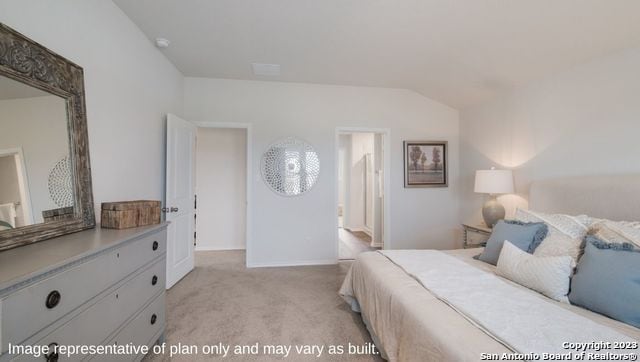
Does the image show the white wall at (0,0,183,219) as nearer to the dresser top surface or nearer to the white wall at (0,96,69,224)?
the white wall at (0,96,69,224)

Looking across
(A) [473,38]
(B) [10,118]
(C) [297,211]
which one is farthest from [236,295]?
(A) [473,38]

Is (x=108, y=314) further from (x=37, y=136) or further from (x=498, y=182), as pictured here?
(x=498, y=182)

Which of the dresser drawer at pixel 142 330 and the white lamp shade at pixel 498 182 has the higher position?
the white lamp shade at pixel 498 182

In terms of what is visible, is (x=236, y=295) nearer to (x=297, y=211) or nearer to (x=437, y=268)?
(x=297, y=211)

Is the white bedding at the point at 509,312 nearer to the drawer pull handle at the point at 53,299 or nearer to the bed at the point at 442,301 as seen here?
the bed at the point at 442,301

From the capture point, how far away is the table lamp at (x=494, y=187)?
2.85 meters

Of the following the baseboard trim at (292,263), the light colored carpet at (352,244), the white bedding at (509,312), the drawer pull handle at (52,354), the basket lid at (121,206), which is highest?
the basket lid at (121,206)

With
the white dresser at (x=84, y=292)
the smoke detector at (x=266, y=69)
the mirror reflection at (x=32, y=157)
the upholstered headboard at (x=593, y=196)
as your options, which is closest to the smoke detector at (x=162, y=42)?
the smoke detector at (x=266, y=69)

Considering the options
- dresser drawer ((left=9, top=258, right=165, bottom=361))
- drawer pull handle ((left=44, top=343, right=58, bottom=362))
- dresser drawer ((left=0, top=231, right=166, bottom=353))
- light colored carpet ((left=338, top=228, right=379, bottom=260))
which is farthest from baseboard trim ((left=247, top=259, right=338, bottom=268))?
drawer pull handle ((left=44, top=343, right=58, bottom=362))

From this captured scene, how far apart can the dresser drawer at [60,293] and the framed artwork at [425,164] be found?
11.3ft

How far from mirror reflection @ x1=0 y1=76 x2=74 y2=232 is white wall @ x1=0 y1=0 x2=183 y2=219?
309mm

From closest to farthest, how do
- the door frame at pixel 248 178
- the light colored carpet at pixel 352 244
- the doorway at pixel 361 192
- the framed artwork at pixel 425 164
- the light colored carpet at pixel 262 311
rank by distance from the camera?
the light colored carpet at pixel 262 311 < the door frame at pixel 248 178 < the framed artwork at pixel 425 164 < the light colored carpet at pixel 352 244 < the doorway at pixel 361 192

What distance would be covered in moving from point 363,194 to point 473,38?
4398 mm

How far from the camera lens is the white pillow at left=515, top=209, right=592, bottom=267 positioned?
1662mm
